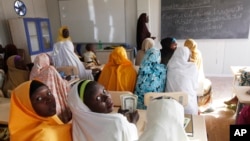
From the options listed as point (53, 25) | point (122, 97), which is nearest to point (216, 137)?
point (122, 97)

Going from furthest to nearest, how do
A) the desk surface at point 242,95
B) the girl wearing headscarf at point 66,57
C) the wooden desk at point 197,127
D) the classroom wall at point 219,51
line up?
1. the classroom wall at point 219,51
2. the girl wearing headscarf at point 66,57
3. the desk surface at point 242,95
4. the wooden desk at point 197,127

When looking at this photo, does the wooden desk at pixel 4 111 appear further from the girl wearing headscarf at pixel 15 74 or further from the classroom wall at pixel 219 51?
the classroom wall at pixel 219 51

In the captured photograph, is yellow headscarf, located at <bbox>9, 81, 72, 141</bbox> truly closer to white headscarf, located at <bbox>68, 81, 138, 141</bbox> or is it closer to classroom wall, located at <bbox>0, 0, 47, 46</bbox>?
white headscarf, located at <bbox>68, 81, 138, 141</bbox>

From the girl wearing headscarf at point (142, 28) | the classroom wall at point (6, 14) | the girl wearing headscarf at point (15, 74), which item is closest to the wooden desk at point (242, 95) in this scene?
the girl wearing headscarf at point (15, 74)

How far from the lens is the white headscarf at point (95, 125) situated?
0.98 m

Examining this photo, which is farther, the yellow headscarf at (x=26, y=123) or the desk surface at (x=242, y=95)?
the desk surface at (x=242, y=95)

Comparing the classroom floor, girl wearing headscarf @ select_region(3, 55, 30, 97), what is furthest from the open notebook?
girl wearing headscarf @ select_region(3, 55, 30, 97)

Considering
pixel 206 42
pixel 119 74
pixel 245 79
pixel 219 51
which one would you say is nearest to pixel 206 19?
pixel 206 42

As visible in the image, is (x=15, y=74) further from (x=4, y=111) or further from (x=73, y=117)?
(x=73, y=117)

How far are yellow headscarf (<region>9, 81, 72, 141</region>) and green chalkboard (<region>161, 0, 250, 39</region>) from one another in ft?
14.2

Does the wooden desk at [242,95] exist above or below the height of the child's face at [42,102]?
below

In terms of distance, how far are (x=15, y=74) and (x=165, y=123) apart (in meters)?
2.62

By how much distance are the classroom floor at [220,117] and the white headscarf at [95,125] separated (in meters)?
1.90

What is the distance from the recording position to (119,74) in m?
2.29
